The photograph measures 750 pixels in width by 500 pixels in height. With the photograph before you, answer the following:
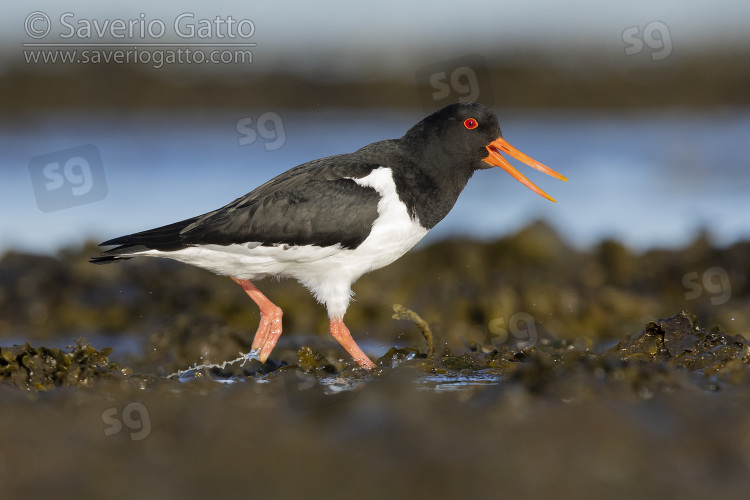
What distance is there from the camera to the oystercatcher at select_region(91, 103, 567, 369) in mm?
5449

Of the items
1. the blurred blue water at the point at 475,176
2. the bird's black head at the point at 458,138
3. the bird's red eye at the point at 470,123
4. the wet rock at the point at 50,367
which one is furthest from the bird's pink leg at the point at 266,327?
the blurred blue water at the point at 475,176

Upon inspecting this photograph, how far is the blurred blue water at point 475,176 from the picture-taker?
1009 centimetres

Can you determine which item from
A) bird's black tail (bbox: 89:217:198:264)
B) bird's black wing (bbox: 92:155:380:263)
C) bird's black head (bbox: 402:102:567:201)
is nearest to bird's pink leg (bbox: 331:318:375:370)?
bird's black wing (bbox: 92:155:380:263)

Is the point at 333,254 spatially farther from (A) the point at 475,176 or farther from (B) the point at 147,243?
(A) the point at 475,176

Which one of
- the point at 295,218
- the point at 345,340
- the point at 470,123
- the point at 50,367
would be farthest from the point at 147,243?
the point at 470,123

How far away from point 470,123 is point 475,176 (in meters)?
7.15

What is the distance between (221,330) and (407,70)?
53.8 feet

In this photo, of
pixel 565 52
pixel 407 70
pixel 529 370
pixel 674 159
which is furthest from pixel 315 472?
pixel 565 52

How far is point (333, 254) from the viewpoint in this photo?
5496 millimetres

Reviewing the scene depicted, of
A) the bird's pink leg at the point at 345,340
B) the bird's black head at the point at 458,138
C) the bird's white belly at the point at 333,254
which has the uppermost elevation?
the bird's black head at the point at 458,138

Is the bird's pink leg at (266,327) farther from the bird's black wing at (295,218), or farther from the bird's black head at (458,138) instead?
the bird's black head at (458,138)

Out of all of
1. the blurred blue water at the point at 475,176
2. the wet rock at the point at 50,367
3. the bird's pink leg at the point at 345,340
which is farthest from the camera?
the blurred blue water at the point at 475,176

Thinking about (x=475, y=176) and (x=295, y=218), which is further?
(x=475, y=176)

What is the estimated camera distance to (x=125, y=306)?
24.4ft
